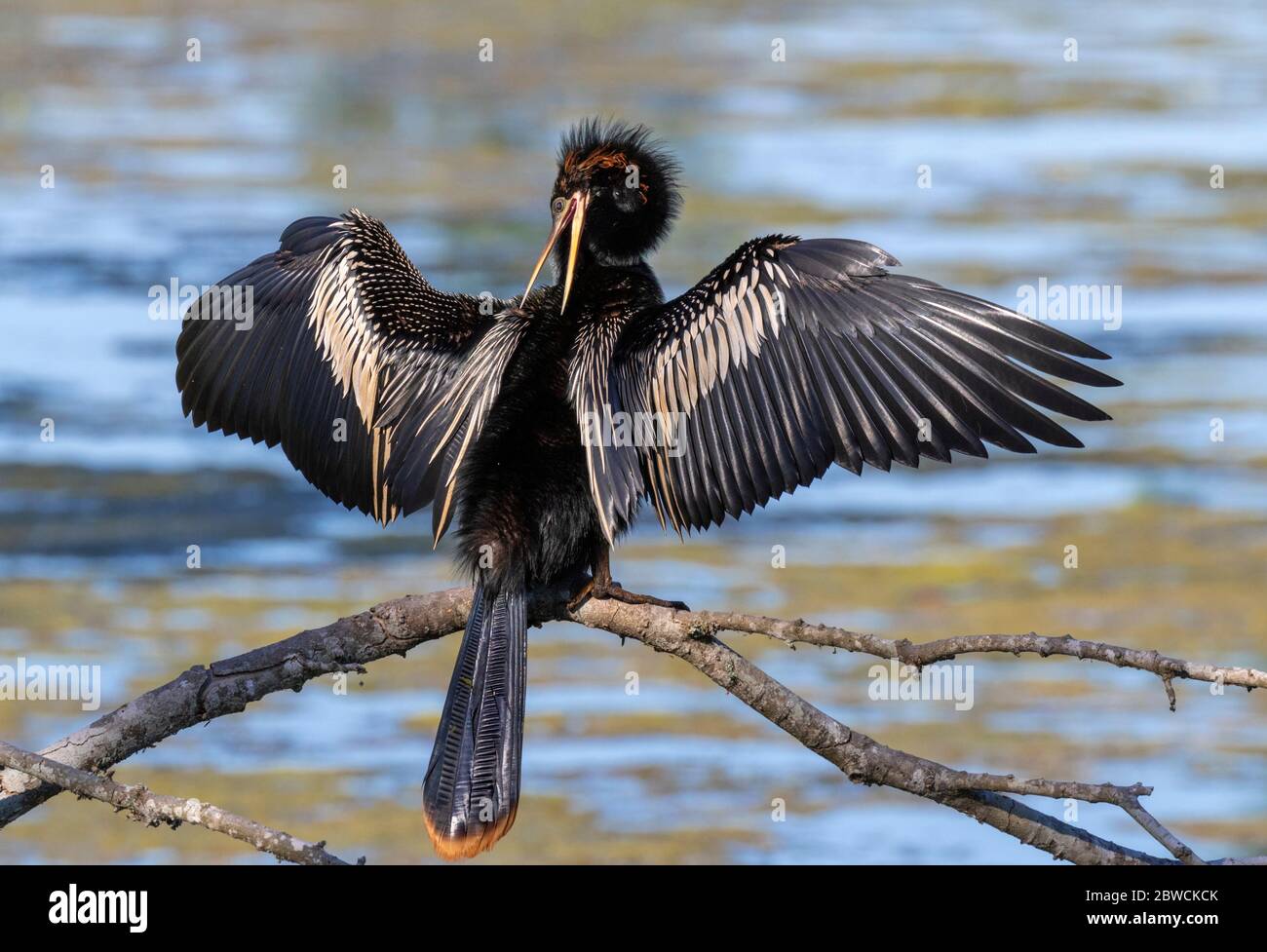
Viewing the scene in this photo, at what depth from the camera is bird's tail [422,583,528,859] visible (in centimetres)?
396

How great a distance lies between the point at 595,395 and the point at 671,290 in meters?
8.16

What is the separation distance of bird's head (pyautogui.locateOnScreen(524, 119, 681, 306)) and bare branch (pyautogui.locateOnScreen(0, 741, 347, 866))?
77.4 inches

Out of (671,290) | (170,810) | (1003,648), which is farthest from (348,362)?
(671,290)

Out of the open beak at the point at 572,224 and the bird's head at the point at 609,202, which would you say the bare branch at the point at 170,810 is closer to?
the open beak at the point at 572,224

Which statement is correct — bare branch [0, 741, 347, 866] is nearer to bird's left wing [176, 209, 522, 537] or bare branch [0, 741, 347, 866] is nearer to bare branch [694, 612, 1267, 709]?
bare branch [694, 612, 1267, 709]

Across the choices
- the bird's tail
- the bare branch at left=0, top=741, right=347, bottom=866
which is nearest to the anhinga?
the bird's tail

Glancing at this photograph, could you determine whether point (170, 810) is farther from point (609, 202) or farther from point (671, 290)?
point (671, 290)

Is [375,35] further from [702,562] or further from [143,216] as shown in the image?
[702,562]

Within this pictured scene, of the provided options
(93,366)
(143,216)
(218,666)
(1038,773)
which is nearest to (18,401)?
(93,366)

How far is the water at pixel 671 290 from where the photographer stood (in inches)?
316

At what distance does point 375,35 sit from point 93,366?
9.78 metres

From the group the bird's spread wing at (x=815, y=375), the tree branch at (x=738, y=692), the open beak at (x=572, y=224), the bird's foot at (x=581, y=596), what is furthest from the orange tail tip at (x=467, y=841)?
the open beak at (x=572, y=224)

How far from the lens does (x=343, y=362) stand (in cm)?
489

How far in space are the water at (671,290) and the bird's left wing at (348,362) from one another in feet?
9.43
